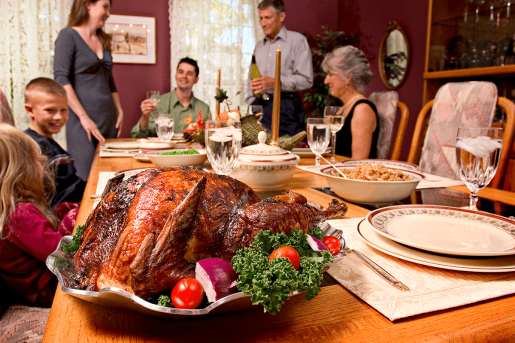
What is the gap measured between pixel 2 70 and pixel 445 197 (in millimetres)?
5266

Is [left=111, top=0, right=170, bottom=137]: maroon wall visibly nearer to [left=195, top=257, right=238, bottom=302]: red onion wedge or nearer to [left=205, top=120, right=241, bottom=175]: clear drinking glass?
[left=205, top=120, right=241, bottom=175]: clear drinking glass

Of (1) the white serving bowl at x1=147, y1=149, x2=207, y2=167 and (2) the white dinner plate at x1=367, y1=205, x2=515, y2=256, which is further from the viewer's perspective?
(1) the white serving bowl at x1=147, y1=149, x2=207, y2=167

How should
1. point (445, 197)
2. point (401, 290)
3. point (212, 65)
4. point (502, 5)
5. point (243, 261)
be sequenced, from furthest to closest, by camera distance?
point (212, 65) → point (502, 5) → point (445, 197) → point (401, 290) → point (243, 261)

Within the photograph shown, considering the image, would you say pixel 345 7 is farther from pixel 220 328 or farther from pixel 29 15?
pixel 220 328

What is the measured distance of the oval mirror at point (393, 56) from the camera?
462 cm

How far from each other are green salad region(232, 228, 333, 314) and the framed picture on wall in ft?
17.1

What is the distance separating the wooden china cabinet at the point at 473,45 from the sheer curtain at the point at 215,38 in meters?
2.61

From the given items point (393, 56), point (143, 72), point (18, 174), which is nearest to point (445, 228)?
point (18, 174)

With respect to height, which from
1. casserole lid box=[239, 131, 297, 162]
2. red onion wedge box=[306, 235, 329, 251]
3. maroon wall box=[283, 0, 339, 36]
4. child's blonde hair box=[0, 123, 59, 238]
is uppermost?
maroon wall box=[283, 0, 339, 36]

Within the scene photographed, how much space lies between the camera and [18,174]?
1.43 metres

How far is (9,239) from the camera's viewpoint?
1.27m

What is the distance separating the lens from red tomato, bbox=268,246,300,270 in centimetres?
46

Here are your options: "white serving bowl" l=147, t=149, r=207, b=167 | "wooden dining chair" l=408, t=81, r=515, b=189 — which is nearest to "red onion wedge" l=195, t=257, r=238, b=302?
"white serving bowl" l=147, t=149, r=207, b=167

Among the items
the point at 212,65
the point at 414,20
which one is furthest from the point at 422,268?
the point at 212,65
